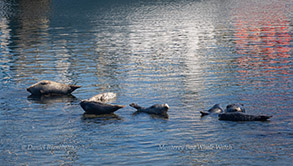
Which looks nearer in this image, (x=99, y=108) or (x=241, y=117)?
(x=241, y=117)

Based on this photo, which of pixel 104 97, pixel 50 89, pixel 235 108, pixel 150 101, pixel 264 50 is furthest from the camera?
pixel 264 50

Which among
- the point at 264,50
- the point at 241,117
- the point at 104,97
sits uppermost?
the point at 264,50

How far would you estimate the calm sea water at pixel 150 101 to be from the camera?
1712 cm

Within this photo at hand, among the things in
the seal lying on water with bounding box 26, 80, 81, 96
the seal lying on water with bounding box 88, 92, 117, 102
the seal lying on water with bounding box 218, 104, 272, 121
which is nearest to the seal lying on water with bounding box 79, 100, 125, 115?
the seal lying on water with bounding box 88, 92, 117, 102

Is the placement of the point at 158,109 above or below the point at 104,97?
below

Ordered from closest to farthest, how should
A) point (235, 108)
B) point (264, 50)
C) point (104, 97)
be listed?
point (235, 108), point (104, 97), point (264, 50)

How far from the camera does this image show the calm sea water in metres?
17.1

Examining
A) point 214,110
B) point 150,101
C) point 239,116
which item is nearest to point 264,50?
point 150,101

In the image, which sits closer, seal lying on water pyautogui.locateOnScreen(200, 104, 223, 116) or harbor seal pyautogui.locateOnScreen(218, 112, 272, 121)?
harbor seal pyautogui.locateOnScreen(218, 112, 272, 121)

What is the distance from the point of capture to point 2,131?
20266mm

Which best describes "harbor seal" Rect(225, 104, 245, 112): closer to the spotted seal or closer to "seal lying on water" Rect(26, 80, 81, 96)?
the spotted seal

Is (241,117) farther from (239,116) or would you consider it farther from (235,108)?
(235,108)

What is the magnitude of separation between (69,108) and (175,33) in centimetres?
4373

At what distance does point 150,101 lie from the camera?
2503 centimetres
